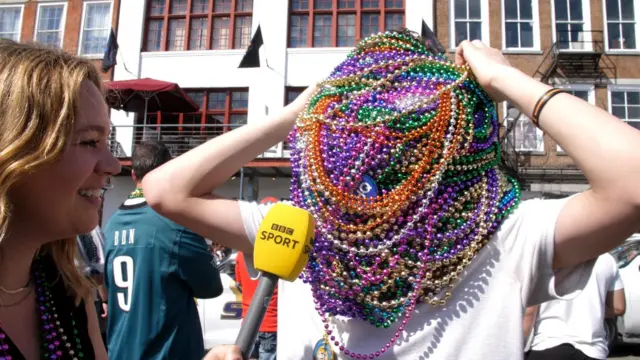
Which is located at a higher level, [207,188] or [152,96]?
[152,96]

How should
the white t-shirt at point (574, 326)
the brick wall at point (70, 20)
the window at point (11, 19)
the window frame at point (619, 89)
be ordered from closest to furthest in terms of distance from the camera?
the white t-shirt at point (574, 326) < the window frame at point (619, 89) < the brick wall at point (70, 20) < the window at point (11, 19)

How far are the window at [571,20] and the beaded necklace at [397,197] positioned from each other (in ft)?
55.6

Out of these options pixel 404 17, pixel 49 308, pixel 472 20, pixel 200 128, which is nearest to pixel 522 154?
pixel 472 20

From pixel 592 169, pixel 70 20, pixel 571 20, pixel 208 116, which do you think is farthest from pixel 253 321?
pixel 70 20

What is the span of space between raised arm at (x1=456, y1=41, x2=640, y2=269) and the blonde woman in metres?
1.24

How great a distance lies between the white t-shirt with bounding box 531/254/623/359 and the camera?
3.19 m

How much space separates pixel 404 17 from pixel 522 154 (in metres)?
5.79

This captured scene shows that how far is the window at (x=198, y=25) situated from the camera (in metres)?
17.3

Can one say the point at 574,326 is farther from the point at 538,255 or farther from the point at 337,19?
the point at 337,19

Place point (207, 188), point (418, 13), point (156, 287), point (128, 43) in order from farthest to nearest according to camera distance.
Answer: point (128, 43) < point (418, 13) < point (156, 287) < point (207, 188)

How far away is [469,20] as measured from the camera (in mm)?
16609

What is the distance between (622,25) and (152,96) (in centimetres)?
1494

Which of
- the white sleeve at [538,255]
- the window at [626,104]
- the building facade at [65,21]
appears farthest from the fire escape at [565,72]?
the white sleeve at [538,255]

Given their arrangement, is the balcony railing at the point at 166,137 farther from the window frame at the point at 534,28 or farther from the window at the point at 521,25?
the window at the point at 521,25
